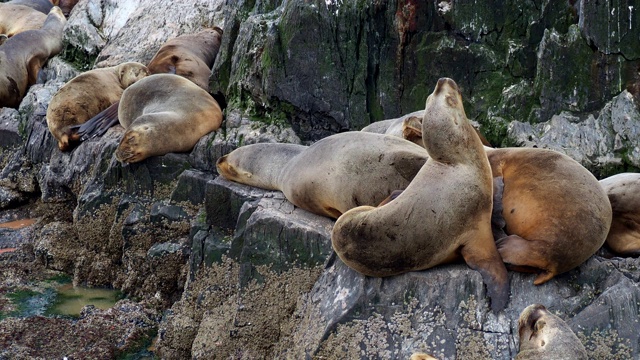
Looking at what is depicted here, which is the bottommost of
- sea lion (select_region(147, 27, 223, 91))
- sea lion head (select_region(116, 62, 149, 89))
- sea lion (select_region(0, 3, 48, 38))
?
sea lion (select_region(0, 3, 48, 38))

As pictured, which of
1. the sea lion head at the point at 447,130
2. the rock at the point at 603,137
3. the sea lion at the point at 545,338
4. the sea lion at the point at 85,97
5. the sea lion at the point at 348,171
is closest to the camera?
the sea lion at the point at 545,338

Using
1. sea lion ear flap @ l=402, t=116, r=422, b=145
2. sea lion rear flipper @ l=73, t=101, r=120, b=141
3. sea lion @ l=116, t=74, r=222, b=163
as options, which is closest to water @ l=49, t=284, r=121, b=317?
sea lion @ l=116, t=74, r=222, b=163

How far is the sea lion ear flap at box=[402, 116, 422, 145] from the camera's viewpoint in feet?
19.4

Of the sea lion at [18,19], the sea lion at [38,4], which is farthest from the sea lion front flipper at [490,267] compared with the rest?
the sea lion at [38,4]

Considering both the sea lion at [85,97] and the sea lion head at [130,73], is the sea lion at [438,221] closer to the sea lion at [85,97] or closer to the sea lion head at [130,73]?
the sea lion at [85,97]

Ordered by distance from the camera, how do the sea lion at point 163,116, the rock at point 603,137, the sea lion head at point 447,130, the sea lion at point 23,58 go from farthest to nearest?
the sea lion at point 23,58
the sea lion at point 163,116
the rock at point 603,137
the sea lion head at point 447,130

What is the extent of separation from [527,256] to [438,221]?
50 cm

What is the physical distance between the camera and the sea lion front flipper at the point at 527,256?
4.33 meters

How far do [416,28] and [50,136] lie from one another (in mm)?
5019

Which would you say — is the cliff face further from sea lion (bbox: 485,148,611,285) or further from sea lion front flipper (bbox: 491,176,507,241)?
sea lion front flipper (bbox: 491,176,507,241)

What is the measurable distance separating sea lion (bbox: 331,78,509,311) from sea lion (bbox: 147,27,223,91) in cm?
527

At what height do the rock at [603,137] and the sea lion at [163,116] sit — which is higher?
the rock at [603,137]

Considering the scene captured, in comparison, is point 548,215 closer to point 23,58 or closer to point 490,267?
point 490,267

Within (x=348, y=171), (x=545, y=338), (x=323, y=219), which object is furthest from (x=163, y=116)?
(x=545, y=338)
